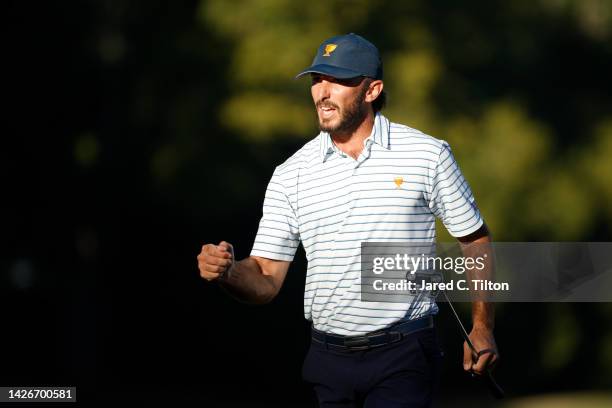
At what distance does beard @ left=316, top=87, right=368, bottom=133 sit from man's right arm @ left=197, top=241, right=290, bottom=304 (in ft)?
2.19

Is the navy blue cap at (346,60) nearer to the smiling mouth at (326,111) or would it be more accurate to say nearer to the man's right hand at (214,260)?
the smiling mouth at (326,111)

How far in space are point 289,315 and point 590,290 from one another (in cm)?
969

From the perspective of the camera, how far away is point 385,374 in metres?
5.14

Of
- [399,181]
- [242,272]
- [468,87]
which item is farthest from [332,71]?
[468,87]

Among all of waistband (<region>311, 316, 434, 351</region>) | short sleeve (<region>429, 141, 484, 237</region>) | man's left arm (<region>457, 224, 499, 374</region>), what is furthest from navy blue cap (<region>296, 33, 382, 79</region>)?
waistband (<region>311, 316, 434, 351</region>)

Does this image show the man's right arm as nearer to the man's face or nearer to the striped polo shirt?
the striped polo shirt

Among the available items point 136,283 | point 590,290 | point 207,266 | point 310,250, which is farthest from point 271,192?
point 136,283

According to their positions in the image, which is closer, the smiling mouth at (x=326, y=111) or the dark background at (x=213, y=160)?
the smiling mouth at (x=326, y=111)

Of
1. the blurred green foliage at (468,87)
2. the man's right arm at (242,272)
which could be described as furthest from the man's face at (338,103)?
the blurred green foliage at (468,87)

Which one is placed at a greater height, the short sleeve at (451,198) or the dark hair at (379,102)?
the dark hair at (379,102)

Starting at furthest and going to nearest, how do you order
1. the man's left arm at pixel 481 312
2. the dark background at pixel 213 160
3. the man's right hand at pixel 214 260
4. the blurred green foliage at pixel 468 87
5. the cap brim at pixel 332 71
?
the dark background at pixel 213 160 → the blurred green foliage at pixel 468 87 → the cap brim at pixel 332 71 → the man's left arm at pixel 481 312 → the man's right hand at pixel 214 260

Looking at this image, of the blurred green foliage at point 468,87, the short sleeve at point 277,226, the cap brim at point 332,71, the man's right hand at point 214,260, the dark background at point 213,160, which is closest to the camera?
the man's right hand at point 214,260

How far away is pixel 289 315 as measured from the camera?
1667 cm

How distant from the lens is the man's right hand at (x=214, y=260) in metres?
4.80
